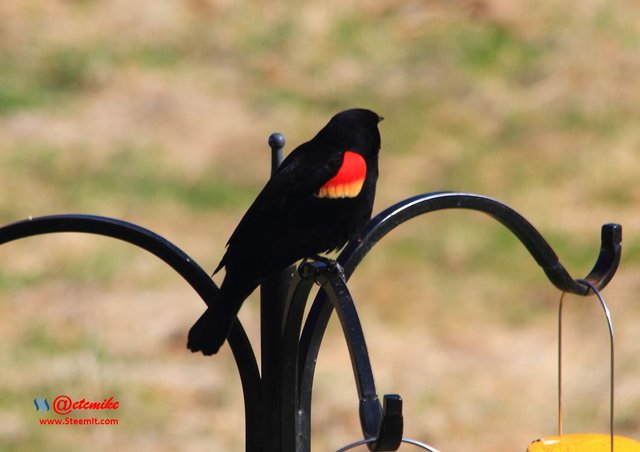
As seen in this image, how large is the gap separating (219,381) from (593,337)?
9.33ft

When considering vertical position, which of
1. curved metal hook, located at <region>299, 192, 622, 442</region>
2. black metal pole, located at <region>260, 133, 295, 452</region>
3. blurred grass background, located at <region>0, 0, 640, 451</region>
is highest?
blurred grass background, located at <region>0, 0, 640, 451</region>

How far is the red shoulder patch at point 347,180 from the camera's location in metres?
2.81

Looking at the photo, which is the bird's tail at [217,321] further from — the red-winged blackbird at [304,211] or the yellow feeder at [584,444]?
the yellow feeder at [584,444]

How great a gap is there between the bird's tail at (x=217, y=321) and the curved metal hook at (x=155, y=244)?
3 cm

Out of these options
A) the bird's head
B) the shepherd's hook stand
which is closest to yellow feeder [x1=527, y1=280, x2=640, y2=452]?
the shepherd's hook stand

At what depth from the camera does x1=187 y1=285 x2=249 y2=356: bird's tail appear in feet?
7.02

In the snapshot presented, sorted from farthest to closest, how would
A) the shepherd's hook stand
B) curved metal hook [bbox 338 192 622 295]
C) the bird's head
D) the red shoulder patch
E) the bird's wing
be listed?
the bird's head → the red shoulder patch → the bird's wing → curved metal hook [bbox 338 192 622 295] → the shepherd's hook stand

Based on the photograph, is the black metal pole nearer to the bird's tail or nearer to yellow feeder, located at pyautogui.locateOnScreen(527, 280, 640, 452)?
the bird's tail

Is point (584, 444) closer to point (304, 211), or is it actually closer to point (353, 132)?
point (304, 211)

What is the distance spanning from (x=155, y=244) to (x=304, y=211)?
732mm

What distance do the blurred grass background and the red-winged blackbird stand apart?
401cm

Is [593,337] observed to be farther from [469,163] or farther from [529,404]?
[469,163]

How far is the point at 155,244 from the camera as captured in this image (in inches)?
82.1

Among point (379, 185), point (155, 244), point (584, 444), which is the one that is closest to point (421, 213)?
point (155, 244)
